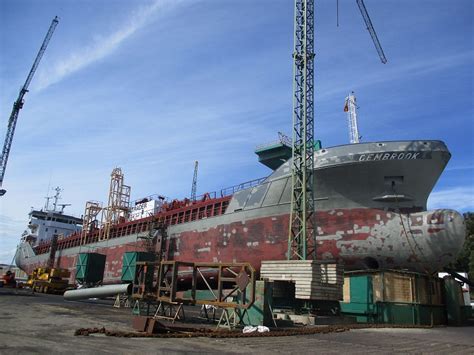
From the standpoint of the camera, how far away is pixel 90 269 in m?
31.2

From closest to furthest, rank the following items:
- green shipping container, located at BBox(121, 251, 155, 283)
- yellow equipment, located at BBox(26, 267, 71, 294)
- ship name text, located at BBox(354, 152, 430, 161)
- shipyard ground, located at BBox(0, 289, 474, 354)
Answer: shipyard ground, located at BBox(0, 289, 474, 354), ship name text, located at BBox(354, 152, 430, 161), green shipping container, located at BBox(121, 251, 155, 283), yellow equipment, located at BBox(26, 267, 71, 294)

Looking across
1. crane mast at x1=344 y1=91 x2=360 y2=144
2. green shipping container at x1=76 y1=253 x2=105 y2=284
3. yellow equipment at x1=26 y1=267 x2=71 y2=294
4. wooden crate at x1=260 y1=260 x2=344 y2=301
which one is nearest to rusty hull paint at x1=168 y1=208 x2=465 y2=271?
wooden crate at x1=260 y1=260 x2=344 y2=301

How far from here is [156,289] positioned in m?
15.3

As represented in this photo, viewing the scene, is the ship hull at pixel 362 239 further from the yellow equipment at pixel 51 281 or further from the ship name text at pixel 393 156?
the yellow equipment at pixel 51 281

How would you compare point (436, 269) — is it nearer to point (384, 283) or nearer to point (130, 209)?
point (384, 283)

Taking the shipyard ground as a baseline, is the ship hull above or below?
above

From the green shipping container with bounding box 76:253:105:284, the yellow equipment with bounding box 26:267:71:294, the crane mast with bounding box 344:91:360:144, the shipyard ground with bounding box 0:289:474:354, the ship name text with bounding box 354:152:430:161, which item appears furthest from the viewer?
the crane mast with bounding box 344:91:360:144

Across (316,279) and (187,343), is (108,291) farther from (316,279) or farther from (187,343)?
(187,343)

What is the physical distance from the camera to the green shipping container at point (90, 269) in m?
31.1

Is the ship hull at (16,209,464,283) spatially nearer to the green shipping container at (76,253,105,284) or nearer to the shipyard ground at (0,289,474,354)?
the shipyard ground at (0,289,474,354)

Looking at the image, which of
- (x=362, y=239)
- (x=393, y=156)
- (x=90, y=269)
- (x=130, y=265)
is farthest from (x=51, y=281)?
(x=393, y=156)

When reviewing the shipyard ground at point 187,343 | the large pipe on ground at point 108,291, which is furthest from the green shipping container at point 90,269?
the shipyard ground at point 187,343

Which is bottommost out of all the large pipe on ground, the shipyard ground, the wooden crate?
the shipyard ground

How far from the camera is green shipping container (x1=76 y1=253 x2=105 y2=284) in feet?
102
